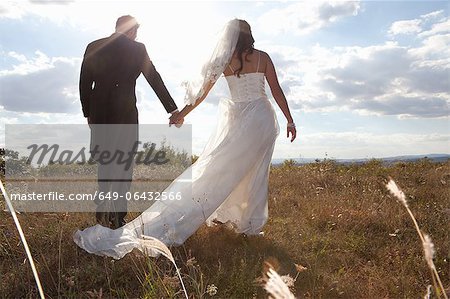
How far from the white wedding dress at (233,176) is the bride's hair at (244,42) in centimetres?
23

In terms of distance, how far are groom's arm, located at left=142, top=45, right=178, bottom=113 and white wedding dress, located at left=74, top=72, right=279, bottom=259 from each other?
95cm

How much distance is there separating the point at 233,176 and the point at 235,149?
0.37m

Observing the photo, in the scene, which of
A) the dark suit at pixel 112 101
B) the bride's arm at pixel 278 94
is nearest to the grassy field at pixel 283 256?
the dark suit at pixel 112 101

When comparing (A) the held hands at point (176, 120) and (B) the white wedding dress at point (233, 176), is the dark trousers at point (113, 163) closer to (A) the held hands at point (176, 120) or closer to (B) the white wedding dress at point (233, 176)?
(A) the held hands at point (176, 120)

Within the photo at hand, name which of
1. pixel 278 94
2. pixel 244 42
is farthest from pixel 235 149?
pixel 244 42

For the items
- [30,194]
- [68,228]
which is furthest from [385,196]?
[30,194]

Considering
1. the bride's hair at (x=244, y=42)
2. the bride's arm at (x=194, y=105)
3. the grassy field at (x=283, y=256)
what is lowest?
the grassy field at (x=283, y=256)

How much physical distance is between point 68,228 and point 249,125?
279 cm

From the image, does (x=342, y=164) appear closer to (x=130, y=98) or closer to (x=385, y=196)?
(x=385, y=196)

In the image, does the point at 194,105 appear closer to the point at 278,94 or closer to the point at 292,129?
the point at 278,94

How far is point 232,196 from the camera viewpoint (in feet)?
21.5

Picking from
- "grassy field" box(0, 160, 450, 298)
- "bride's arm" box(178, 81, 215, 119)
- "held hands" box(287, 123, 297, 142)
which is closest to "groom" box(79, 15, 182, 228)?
"grassy field" box(0, 160, 450, 298)

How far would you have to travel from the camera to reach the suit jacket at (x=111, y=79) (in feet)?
20.9

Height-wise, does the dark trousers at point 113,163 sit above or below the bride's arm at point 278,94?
below
